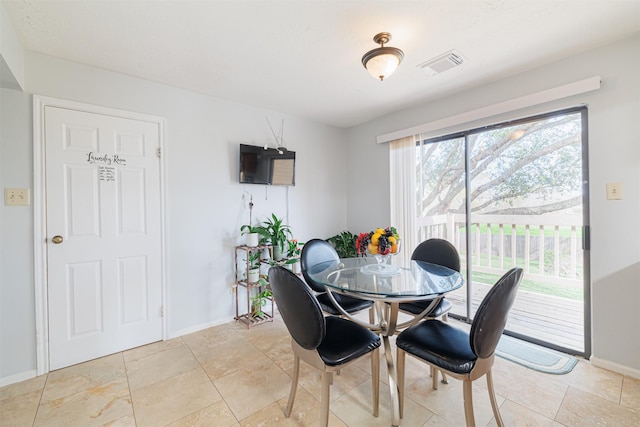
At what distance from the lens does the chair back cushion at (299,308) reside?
131cm

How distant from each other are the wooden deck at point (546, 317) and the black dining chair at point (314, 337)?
6.54ft

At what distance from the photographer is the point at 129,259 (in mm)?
2469

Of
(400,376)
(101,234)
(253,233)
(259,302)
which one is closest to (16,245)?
(101,234)

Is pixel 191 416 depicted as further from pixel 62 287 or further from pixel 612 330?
pixel 612 330

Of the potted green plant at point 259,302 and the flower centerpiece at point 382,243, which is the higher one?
the flower centerpiece at point 382,243

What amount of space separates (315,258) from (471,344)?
144 centimetres

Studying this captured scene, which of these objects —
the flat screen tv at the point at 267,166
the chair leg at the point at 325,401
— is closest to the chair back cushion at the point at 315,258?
the chair leg at the point at 325,401

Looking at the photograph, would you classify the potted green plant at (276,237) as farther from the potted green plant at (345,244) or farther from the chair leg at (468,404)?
the chair leg at (468,404)

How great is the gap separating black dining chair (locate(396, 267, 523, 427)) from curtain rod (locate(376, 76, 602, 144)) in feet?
5.95

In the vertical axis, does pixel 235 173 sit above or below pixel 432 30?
below

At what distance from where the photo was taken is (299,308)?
1345 mm

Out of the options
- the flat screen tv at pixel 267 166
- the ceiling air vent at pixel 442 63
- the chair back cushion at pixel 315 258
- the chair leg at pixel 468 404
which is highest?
the ceiling air vent at pixel 442 63

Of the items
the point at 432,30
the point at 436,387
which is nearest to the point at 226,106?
the point at 432,30

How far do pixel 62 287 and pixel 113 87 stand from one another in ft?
5.76
